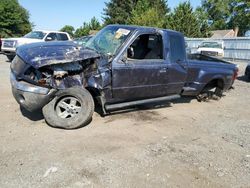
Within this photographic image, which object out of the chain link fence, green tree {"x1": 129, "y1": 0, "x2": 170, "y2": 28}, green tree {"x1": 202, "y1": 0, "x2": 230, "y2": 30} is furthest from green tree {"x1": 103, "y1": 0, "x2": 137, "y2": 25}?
the chain link fence

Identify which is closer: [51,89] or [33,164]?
[33,164]

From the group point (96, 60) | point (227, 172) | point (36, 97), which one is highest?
point (96, 60)

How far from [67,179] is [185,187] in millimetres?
1442

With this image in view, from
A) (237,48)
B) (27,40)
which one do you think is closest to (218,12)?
(237,48)

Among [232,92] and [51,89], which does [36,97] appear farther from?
[232,92]

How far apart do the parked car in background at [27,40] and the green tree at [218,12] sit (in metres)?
57.6

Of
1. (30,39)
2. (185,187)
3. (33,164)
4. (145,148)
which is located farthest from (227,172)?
(30,39)

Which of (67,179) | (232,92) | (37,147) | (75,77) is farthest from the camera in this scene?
(232,92)

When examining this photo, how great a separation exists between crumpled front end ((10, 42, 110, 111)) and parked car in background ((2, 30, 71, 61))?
10.0m

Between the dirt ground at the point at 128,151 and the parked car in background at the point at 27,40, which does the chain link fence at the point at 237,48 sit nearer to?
the parked car in background at the point at 27,40

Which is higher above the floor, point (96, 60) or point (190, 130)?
point (96, 60)

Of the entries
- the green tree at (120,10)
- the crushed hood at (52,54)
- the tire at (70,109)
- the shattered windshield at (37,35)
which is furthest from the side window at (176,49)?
the green tree at (120,10)

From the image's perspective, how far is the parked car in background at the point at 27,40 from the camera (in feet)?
49.4

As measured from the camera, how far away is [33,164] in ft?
13.1
